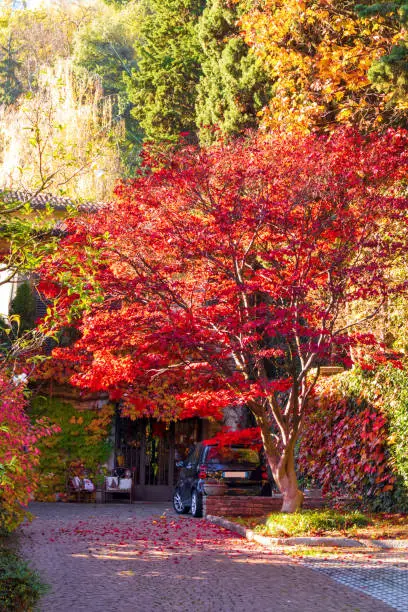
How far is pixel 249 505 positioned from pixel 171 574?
668 centimetres

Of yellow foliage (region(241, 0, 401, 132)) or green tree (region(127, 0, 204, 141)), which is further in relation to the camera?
green tree (region(127, 0, 204, 141))

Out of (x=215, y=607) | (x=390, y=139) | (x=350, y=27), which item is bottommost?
(x=215, y=607)

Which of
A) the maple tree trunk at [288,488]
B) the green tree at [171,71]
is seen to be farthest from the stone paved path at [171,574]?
the green tree at [171,71]

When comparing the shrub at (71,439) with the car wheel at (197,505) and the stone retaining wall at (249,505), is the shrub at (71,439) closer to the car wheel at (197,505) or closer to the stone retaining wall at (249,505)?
the car wheel at (197,505)

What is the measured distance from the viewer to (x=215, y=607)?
315 inches

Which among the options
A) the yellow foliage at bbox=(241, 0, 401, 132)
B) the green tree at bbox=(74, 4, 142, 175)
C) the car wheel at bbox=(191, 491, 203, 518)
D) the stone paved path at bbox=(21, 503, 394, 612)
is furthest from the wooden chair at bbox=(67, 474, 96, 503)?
the green tree at bbox=(74, 4, 142, 175)

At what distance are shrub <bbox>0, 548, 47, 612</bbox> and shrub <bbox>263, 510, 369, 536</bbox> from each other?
285 inches

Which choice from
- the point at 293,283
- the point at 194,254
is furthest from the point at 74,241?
the point at 293,283

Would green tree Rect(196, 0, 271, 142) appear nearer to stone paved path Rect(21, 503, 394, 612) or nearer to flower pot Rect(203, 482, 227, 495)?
flower pot Rect(203, 482, 227, 495)

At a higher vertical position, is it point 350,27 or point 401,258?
point 350,27

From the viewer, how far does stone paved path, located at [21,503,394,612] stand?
8.11 meters

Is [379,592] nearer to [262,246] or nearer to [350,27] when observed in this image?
[262,246]

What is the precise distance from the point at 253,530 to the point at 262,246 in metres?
5.31

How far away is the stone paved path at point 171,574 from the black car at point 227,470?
165 centimetres
